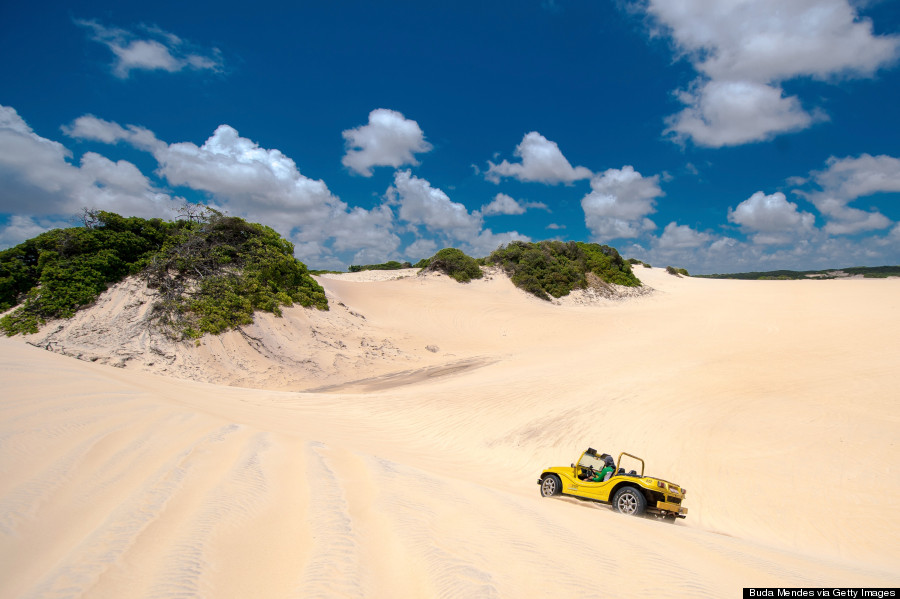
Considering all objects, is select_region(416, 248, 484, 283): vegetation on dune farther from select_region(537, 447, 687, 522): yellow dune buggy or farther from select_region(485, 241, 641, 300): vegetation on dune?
select_region(537, 447, 687, 522): yellow dune buggy

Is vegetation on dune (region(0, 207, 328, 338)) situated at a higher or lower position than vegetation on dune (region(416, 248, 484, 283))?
lower

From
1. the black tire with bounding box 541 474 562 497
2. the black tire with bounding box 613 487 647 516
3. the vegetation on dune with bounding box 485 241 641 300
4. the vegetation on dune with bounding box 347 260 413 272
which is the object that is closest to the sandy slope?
the black tire with bounding box 541 474 562 497

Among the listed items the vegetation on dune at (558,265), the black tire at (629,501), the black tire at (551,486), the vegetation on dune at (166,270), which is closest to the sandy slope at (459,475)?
the black tire at (551,486)

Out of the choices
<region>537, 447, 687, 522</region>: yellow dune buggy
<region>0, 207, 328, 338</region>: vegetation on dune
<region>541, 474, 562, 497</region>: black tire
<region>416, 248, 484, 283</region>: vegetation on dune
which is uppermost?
<region>416, 248, 484, 283</region>: vegetation on dune

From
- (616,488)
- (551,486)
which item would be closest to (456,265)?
(551,486)

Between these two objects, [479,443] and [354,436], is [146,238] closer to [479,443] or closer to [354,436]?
[354,436]

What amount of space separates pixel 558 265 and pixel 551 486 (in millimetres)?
26975

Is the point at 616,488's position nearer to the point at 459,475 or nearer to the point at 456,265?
the point at 459,475

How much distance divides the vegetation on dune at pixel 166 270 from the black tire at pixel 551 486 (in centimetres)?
1346

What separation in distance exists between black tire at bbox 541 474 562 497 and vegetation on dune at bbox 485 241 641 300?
23817 mm

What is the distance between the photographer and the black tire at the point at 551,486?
682cm

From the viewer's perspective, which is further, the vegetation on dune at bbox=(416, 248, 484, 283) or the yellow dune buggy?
the vegetation on dune at bbox=(416, 248, 484, 283)

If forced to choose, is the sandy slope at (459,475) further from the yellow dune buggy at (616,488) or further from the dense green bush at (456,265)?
the dense green bush at (456,265)

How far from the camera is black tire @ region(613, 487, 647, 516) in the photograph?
596cm
